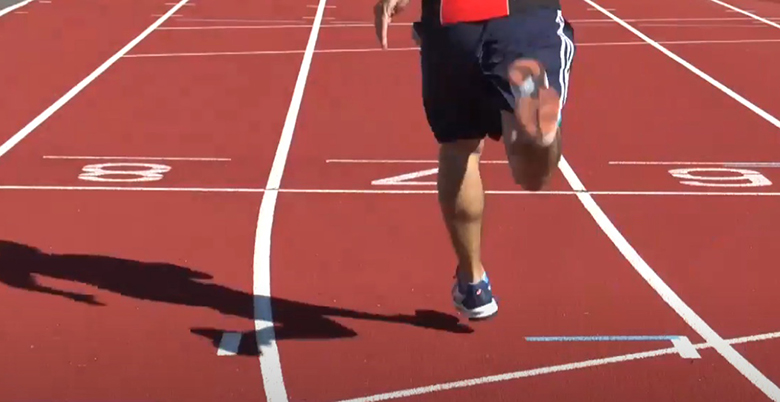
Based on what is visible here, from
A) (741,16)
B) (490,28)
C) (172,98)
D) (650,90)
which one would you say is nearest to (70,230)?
(490,28)

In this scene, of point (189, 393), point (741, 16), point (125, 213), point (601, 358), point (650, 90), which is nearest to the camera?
point (189, 393)

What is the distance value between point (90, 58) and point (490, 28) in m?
9.44

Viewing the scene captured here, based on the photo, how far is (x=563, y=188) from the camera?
788 centimetres

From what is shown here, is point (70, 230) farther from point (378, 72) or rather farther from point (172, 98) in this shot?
point (378, 72)

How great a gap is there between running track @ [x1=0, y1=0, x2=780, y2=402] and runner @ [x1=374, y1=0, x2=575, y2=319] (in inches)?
16.2

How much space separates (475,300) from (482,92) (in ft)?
2.39

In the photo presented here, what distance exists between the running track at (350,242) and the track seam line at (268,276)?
13 mm

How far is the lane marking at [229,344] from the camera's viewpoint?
479cm

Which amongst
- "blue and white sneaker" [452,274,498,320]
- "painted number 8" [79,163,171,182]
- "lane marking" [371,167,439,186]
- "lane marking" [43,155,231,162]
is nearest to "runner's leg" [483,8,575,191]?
"blue and white sneaker" [452,274,498,320]

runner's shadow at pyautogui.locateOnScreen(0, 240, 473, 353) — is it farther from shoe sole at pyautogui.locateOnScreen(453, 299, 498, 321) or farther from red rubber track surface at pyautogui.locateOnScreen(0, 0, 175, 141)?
red rubber track surface at pyautogui.locateOnScreen(0, 0, 175, 141)

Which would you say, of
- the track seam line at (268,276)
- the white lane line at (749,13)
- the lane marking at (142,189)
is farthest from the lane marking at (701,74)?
the lane marking at (142,189)

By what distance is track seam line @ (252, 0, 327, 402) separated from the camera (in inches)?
178

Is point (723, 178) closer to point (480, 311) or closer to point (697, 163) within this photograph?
point (697, 163)

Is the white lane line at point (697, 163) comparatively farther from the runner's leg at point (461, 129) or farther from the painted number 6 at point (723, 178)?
the runner's leg at point (461, 129)
